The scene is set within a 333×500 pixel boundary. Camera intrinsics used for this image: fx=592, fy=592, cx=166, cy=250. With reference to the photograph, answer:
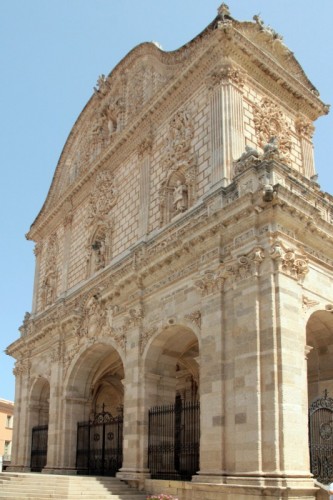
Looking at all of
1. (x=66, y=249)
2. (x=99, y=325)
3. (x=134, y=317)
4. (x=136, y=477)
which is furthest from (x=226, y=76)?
(x=136, y=477)

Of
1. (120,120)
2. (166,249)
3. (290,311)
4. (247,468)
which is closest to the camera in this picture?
(247,468)

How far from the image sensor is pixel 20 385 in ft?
86.0

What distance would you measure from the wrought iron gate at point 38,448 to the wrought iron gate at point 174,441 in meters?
8.65

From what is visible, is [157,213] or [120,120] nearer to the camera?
[157,213]

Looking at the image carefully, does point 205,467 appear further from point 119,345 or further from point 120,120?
point 120,120

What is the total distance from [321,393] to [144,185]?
8891mm

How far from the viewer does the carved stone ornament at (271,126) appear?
1802cm

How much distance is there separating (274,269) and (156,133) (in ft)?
29.2

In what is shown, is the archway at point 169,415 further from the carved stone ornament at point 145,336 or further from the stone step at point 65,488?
the stone step at point 65,488

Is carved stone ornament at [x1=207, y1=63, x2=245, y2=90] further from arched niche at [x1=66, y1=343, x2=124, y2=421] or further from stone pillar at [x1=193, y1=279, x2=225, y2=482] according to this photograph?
arched niche at [x1=66, y1=343, x2=124, y2=421]

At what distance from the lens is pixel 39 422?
25.4 m

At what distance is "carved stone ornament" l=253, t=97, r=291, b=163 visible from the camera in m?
18.0

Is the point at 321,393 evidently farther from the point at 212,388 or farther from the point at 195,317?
the point at 195,317

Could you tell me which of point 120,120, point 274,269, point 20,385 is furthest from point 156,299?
point 20,385
